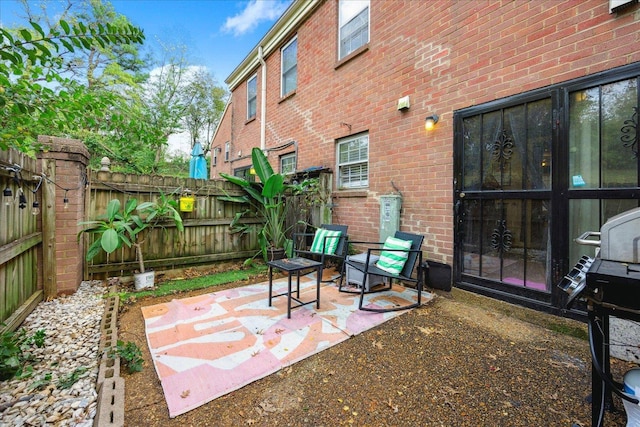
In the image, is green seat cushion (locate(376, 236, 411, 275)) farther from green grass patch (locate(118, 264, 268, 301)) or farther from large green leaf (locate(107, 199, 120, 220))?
large green leaf (locate(107, 199, 120, 220))

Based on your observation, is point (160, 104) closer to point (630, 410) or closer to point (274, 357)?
point (274, 357)

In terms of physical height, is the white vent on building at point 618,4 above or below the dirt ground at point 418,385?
above

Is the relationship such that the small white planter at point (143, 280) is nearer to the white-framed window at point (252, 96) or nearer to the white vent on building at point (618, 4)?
→ the white vent on building at point (618, 4)

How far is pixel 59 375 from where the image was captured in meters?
1.93

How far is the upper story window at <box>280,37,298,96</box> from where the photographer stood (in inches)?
284

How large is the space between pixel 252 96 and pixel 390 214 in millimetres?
7333

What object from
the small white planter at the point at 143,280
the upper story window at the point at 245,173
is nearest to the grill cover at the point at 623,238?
the small white planter at the point at 143,280

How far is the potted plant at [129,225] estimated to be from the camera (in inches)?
135

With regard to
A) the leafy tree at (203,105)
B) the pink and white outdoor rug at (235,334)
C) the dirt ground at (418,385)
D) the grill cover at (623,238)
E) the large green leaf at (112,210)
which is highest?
the leafy tree at (203,105)

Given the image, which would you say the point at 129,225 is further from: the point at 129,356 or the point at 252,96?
the point at 252,96

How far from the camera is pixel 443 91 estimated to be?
3840mm

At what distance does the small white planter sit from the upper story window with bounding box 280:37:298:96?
18.3 feet

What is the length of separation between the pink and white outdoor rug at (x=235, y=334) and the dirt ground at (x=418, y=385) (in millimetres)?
86

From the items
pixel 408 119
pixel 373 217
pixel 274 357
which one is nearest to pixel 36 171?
pixel 274 357
